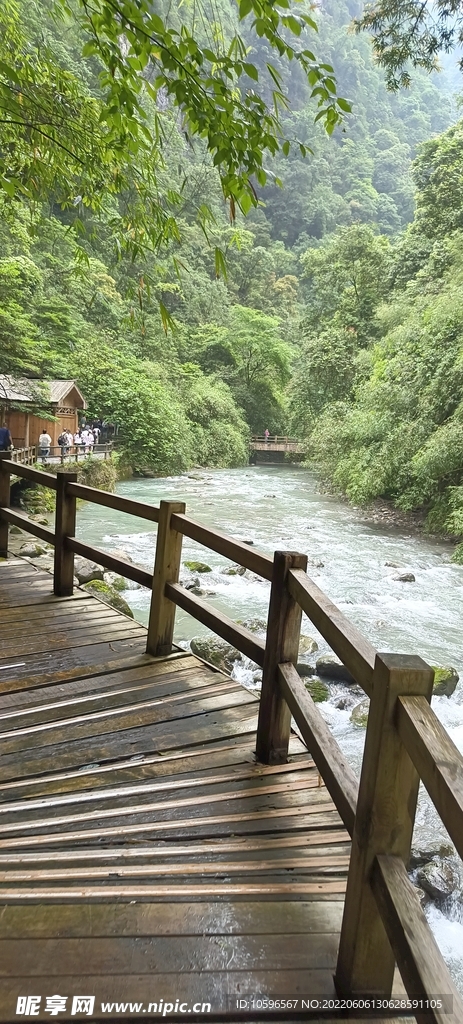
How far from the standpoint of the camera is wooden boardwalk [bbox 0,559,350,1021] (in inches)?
58.6

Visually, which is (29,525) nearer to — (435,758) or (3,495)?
(3,495)

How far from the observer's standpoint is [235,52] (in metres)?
2.17

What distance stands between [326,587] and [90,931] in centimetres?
918

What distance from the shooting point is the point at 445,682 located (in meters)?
6.68

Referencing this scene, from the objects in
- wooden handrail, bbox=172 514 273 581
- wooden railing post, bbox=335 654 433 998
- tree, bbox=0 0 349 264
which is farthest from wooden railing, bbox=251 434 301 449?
wooden railing post, bbox=335 654 433 998

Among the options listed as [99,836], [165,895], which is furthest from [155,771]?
[165,895]

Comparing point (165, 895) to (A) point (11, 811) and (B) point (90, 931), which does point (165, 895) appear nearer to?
(B) point (90, 931)

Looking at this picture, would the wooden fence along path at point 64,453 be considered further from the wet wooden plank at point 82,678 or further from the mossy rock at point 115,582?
the wet wooden plank at point 82,678

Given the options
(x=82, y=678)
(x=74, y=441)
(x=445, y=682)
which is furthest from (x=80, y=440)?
(x=82, y=678)

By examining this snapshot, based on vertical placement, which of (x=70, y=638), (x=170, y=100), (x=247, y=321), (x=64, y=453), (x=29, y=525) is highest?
(x=247, y=321)

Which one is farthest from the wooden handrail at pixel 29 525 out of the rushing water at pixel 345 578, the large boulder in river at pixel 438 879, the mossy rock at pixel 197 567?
the mossy rock at pixel 197 567

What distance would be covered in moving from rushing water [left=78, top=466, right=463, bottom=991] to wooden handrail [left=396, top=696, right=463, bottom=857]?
3.37m

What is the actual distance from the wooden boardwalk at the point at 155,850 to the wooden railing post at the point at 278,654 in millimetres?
93

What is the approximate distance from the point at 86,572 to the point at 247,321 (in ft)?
106
